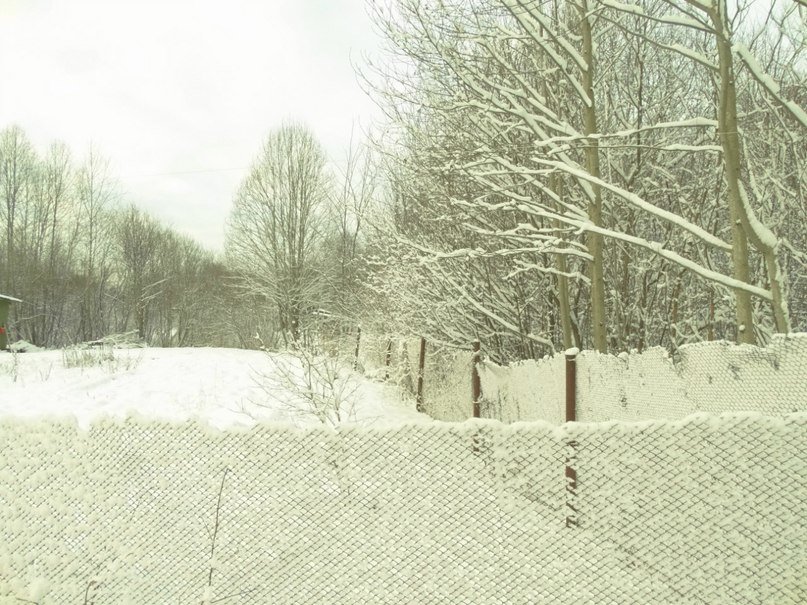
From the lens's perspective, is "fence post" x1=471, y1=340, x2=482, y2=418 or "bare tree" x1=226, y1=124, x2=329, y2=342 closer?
"fence post" x1=471, y1=340, x2=482, y2=418

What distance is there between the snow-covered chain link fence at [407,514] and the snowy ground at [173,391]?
411 centimetres

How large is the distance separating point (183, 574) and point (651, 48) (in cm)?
824

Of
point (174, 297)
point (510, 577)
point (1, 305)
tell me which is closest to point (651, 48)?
point (510, 577)

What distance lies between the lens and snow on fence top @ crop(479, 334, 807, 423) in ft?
9.23

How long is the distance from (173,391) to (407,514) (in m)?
9.88

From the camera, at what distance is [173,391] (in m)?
11.3

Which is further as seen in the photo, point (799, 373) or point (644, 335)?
point (644, 335)

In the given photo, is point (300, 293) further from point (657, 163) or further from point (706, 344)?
point (706, 344)

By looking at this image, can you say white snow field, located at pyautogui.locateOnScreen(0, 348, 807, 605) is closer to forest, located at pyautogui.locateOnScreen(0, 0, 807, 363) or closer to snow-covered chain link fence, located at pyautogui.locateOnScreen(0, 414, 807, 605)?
snow-covered chain link fence, located at pyautogui.locateOnScreen(0, 414, 807, 605)

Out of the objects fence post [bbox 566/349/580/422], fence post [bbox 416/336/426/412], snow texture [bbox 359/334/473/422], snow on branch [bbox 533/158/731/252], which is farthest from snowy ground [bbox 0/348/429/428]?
snow on branch [bbox 533/158/731/252]

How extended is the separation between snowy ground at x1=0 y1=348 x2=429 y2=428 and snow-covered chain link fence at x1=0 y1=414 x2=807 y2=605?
13.5 ft

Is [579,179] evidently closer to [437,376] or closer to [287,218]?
[437,376]

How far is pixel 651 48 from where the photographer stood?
7.72 m

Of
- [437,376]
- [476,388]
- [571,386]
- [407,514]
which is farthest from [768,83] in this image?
[437,376]
